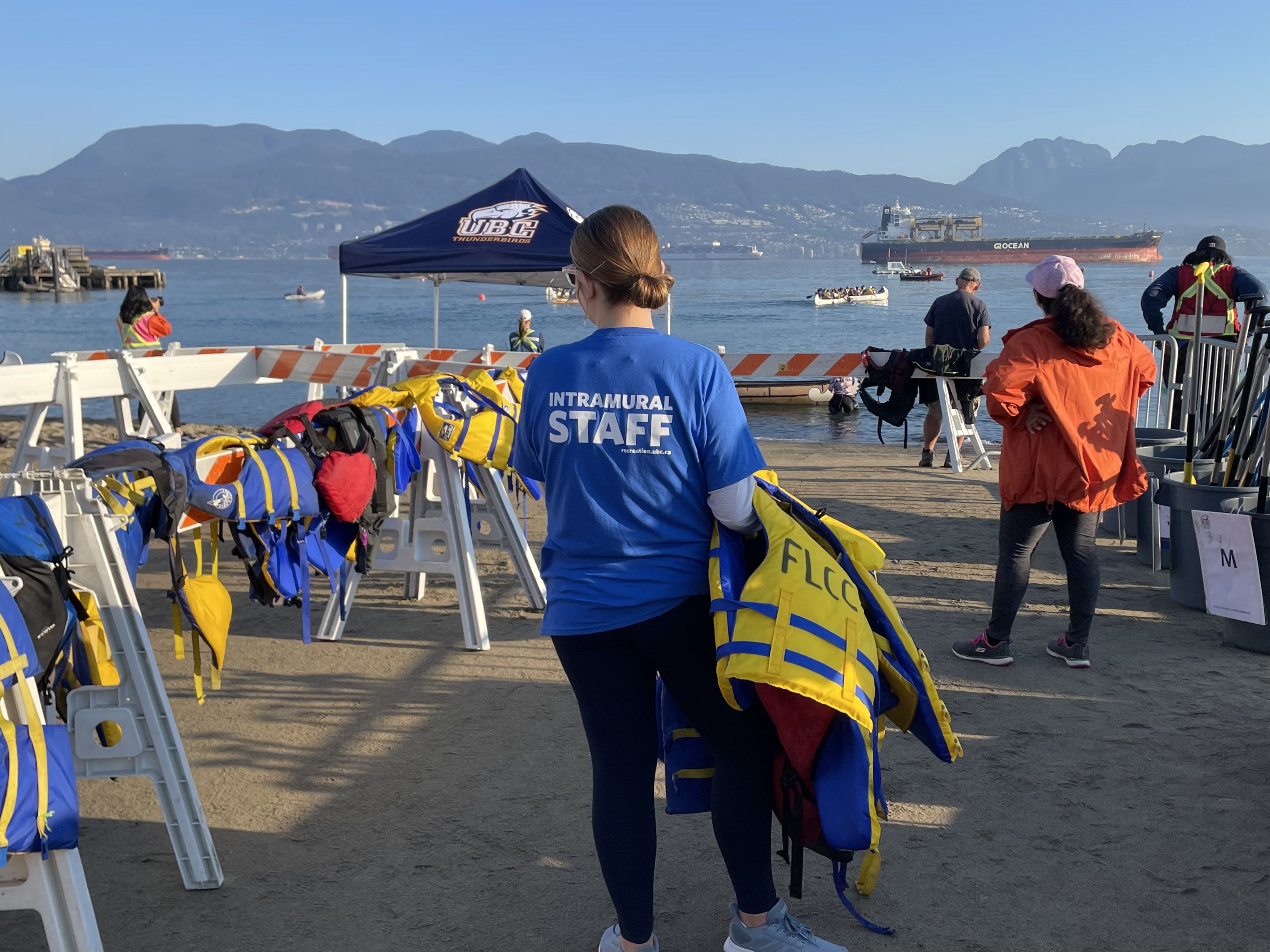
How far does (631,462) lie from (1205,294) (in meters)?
7.66

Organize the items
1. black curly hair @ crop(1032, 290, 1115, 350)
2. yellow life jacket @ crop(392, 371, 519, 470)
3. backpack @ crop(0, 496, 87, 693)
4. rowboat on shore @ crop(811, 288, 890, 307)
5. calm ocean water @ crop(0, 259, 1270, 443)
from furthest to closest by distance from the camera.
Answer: rowboat on shore @ crop(811, 288, 890, 307)
calm ocean water @ crop(0, 259, 1270, 443)
yellow life jacket @ crop(392, 371, 519, 470)
black curly hair @ crop(1032, 290, 1115, 350)
backpack @ crop(0, 496, 87, 693)

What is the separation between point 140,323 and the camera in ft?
38.1

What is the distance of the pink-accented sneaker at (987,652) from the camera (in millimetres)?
4812

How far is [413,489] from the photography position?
5.47 metres

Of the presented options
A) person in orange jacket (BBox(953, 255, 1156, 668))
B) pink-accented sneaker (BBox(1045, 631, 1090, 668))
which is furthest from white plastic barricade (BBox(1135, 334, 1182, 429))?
pink-accented sneaker (BBox(1045, 631, 1090, 668))

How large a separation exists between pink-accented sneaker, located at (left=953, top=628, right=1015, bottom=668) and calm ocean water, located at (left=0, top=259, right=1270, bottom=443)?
1227cm

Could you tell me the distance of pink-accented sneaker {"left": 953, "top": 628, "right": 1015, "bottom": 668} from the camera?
4812 mm

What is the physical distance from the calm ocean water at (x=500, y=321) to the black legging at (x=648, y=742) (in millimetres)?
14734

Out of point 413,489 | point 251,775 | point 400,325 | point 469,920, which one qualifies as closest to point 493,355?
point 413,489

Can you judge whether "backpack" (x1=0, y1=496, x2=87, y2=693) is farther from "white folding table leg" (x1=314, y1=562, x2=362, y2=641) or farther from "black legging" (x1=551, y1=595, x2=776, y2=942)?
"white folding table leg" (x1=314, y1=562, x2=362, y2=641)

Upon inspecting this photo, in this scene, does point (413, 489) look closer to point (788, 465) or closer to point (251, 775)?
point (251, 775)

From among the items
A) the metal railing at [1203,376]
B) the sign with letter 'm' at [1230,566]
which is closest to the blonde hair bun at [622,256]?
the sign with letter 'm' at [1230,566]

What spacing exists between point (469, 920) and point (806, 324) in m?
68.3

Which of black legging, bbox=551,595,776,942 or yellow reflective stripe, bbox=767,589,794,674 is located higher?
yellow reflective stripe, bbox=767,589,794,674
